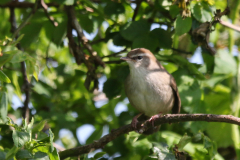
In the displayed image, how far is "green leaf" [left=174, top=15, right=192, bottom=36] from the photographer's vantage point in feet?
10.6

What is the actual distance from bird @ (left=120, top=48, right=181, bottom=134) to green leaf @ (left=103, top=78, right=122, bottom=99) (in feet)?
0.32

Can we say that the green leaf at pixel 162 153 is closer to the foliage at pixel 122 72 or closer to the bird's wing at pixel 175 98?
the foliage at pixel 122 72

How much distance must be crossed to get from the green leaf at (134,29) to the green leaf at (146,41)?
41 millimetres

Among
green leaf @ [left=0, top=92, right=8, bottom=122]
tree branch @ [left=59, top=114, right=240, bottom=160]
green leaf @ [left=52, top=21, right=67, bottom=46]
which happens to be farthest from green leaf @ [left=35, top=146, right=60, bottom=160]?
green leaf @ [left=52, top=21, right=67, bottom=46]

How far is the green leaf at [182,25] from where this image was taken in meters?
3.23

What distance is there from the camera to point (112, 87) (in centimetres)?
400

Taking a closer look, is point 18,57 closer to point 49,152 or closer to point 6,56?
point 6,56

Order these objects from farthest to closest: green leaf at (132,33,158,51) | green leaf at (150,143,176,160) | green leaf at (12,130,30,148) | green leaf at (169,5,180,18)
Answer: green leaf at (132,33,158,51)
green leaf at (169,5,180,18)
green leaf at (150,143,176,160)
green leaf at (12,130,30,148)

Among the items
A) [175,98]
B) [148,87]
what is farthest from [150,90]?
[175,98]

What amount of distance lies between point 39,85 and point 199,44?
204cm

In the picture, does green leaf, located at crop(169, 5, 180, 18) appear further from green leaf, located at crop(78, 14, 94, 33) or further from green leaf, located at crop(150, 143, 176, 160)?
green leaf, located at crop(150, 143, 176, 160)

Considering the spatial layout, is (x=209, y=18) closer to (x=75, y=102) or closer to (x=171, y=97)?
(x=171, y=97)

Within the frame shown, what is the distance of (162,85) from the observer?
3955mm

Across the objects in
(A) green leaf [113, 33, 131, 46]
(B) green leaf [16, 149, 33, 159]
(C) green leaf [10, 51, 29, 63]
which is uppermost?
(C) green leaf [10, 51, 29, 63]
